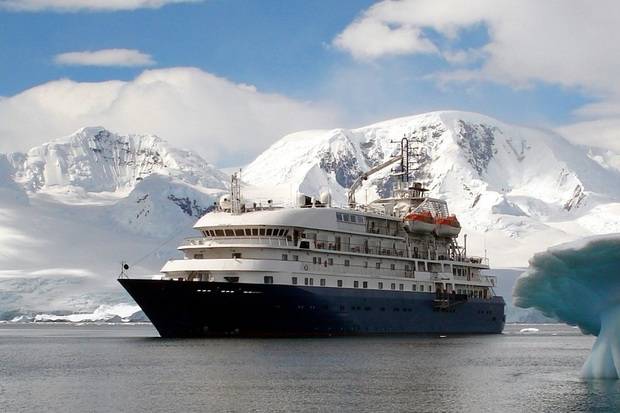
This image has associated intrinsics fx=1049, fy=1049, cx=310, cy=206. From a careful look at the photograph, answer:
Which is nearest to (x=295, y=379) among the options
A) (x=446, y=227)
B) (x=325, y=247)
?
(x=325, y=247)

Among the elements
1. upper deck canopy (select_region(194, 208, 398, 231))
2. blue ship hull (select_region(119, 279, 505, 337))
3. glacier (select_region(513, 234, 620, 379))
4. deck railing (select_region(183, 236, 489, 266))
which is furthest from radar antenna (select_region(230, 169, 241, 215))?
glacier (select_region(513, 234, 620, 379))

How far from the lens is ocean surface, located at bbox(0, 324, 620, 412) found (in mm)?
32812

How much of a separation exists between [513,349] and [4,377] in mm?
30981

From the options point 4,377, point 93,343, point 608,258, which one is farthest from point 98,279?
point 608,258

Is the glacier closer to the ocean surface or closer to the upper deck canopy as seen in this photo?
the ocean surface

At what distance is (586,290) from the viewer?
123ft

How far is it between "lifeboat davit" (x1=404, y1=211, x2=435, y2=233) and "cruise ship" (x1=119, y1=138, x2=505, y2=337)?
94mm

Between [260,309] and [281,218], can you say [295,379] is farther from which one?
[281,218]

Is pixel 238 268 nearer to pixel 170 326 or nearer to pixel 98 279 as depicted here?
pixel 170 326

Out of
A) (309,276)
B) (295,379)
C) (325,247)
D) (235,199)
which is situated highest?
(235,199)

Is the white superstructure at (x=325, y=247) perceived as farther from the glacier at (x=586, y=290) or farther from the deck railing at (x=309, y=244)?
the glacier at (x=586, y=290)

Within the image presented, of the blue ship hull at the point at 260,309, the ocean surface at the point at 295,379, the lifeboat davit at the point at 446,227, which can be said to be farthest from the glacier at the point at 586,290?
the lifeboat davit at the point at 446,227

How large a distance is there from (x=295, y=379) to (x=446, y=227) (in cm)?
3891

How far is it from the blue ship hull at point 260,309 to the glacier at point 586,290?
22538mm
